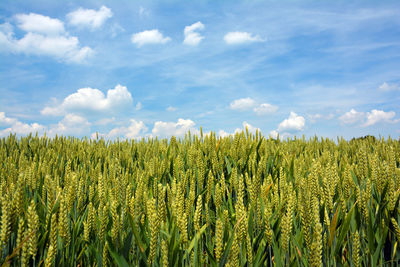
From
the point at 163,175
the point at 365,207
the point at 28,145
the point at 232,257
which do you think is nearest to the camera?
the point at 232,257

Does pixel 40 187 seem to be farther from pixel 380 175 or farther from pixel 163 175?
pixel 380 175

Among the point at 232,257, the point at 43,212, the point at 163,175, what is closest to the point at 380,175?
the point at 232,257

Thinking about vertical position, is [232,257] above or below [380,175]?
below

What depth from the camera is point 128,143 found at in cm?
589

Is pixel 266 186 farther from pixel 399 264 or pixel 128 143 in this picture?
pixel 128 143

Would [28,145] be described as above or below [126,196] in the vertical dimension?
above

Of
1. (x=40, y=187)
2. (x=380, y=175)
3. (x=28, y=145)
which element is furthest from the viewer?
(x=28, y=145)

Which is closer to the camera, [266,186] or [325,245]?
[325,245]

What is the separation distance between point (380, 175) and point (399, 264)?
21.6 inches

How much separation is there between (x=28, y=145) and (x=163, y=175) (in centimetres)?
419

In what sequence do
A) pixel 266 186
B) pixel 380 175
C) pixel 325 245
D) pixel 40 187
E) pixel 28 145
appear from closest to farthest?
pixel 325 245 < pixel 380 175 < pixel 266 186 < pixel 40 187 < pixel 28 145

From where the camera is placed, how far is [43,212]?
1.95m

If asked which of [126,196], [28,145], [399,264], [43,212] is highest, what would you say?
[28,145]

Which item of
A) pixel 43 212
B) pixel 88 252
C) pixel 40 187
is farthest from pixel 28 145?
pixel 88 252
